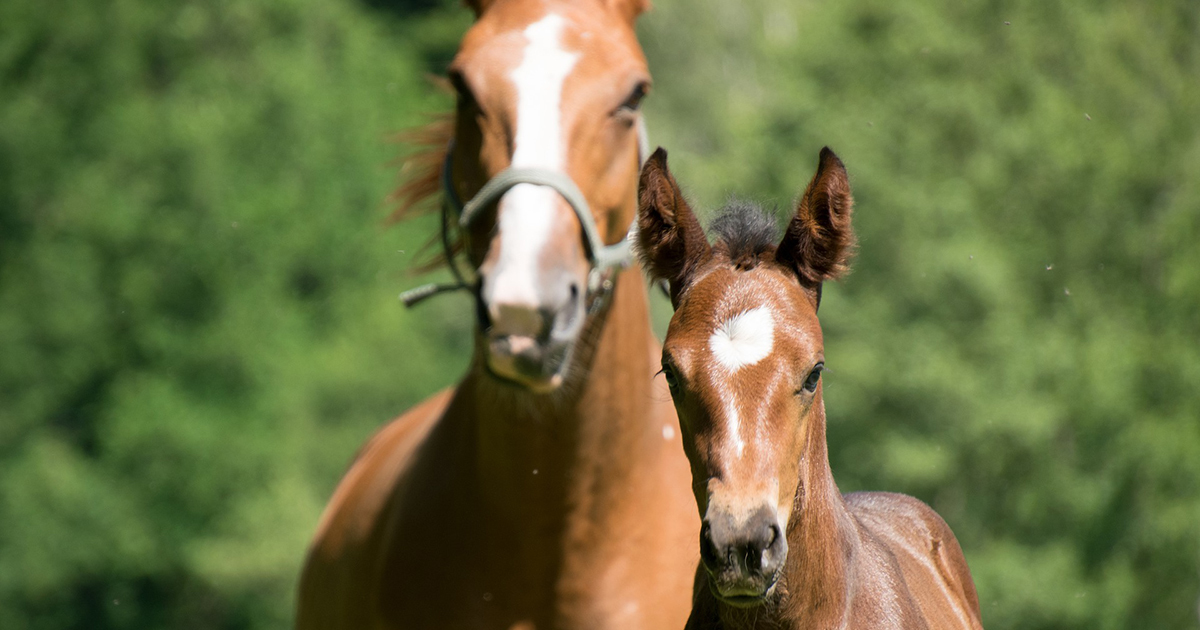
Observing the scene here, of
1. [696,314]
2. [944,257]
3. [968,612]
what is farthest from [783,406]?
[944,257]

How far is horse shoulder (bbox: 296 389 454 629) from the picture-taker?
4574mm

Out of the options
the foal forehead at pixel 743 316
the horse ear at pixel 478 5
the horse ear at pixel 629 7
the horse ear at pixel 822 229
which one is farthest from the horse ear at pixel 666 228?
the horse ear at pixel 478 5

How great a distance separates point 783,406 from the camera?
2.92 m

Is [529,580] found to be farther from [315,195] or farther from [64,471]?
[315,195]

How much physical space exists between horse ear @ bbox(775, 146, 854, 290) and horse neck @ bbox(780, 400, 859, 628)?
0.35 metres

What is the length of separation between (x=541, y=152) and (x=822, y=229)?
102 centimetres

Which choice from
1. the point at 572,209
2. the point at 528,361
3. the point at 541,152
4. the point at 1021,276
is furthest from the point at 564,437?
the point at 1021,276

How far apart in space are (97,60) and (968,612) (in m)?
22.9

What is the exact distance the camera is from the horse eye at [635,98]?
411 centimetres

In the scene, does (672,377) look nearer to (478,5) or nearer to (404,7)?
(478,5)

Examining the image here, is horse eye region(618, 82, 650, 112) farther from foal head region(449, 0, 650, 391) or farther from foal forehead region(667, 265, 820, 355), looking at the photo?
foal forehead region(667, 265, 820, 355)

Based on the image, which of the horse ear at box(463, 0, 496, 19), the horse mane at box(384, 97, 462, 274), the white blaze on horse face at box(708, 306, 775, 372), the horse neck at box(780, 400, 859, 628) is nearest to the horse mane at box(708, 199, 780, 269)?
the white blaze on horse face at box(708, 306, 775, 372)

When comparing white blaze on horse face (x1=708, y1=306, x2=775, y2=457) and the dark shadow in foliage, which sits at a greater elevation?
white blaze on horse face (x1=708, y1=306, x2=775, y2=457)

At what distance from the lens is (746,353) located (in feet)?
9.62
